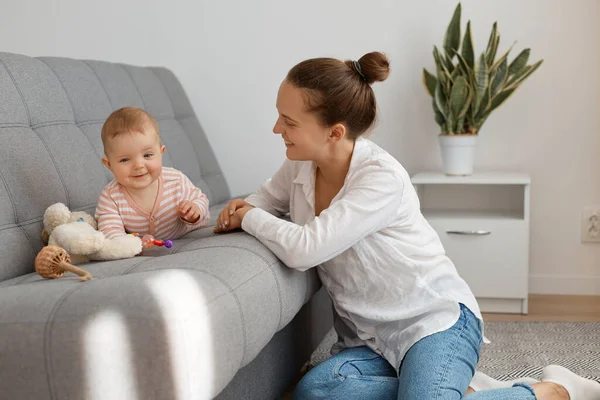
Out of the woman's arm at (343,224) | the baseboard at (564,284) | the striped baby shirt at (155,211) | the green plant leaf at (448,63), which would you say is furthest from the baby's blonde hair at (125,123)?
the baseboard at (564,284)

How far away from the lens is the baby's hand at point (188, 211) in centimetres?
193

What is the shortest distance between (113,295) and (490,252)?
192cm

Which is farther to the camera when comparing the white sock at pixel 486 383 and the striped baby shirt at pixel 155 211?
the white sock at pixel 486 383

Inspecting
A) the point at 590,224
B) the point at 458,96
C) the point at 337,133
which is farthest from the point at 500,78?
the point at 337,133

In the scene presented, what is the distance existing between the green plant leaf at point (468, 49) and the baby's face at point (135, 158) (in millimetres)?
1519

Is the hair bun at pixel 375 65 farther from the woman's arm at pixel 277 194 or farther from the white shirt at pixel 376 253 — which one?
the woman's arm at pixel 277 194

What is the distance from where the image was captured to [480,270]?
2.89 m

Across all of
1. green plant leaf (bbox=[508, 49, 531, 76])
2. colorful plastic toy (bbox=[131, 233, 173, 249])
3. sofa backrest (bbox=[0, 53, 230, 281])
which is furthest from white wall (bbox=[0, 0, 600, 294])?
colorful plastic toy (bbox=[131, 233, 173, 249])

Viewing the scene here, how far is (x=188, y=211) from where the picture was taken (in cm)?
195

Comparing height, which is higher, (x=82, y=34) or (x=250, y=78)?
(x=82, y=34)

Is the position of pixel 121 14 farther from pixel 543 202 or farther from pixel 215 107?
pixel 543 202

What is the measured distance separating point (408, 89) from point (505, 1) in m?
0.51

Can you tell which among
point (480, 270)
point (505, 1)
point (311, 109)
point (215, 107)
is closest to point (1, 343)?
point (311, 109)

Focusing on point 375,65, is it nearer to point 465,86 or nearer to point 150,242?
point 150,242
